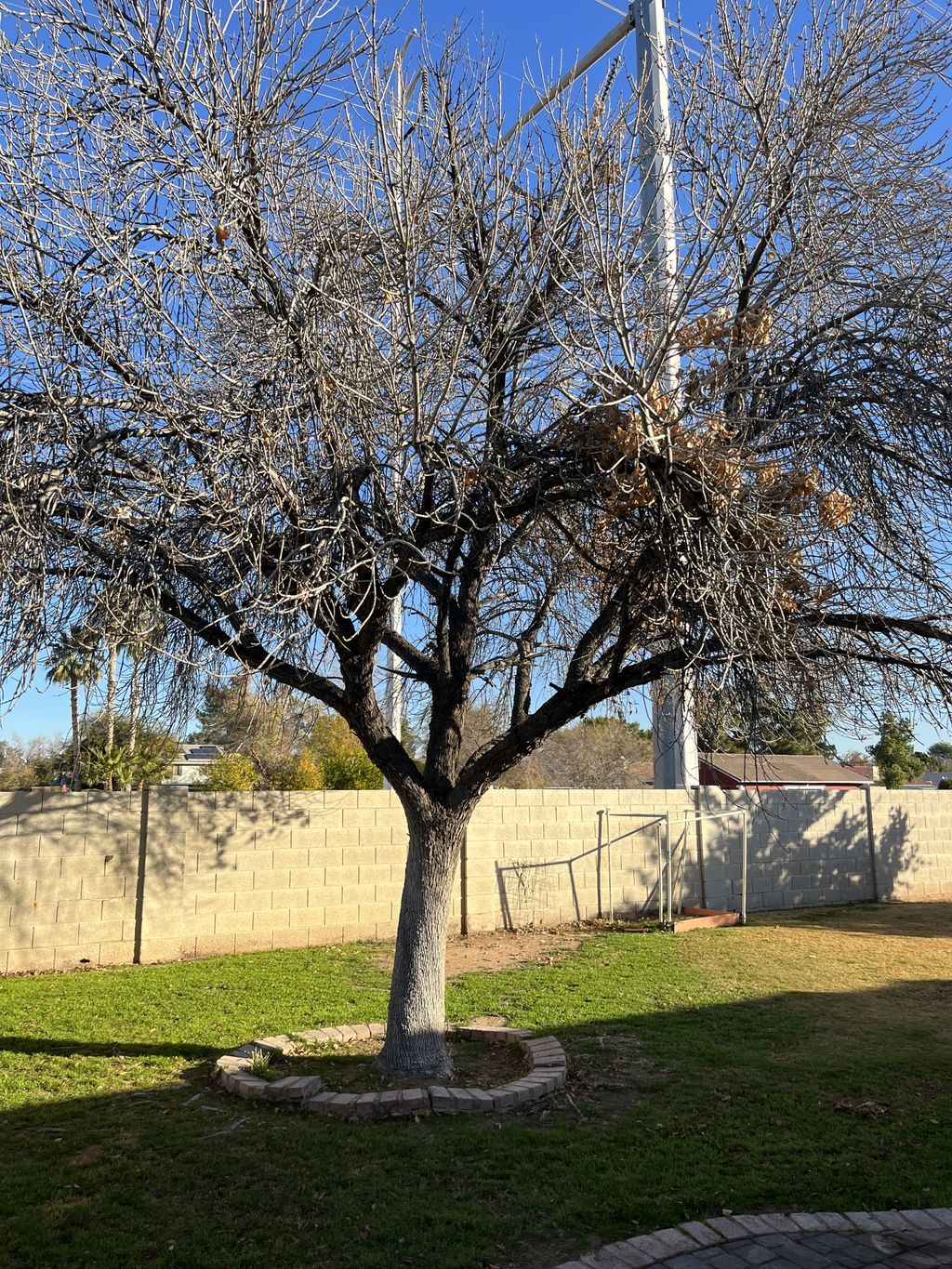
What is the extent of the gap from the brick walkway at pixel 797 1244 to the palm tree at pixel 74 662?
385cm

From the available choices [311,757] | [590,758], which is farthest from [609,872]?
[590,758]

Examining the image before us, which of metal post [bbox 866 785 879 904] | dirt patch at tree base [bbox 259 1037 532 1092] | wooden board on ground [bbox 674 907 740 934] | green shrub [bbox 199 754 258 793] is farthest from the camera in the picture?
green shrub [bbox 199 754 258 793]

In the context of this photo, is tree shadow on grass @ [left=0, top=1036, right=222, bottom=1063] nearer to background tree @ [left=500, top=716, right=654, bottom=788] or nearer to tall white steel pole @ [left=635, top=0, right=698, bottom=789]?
tall white steel pole @ [left=635, top=0, right=698, bottom=789]

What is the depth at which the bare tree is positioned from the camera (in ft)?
16.4

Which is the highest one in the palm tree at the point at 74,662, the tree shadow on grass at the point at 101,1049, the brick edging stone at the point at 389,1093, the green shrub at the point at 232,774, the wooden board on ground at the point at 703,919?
the palm tree at the point at 74,662

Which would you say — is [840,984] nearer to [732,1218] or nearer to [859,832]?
[732,1218]

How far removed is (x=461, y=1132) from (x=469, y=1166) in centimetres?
44

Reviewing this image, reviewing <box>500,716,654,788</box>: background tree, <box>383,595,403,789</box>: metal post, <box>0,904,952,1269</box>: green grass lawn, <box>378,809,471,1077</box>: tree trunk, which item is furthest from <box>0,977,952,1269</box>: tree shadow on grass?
<box>500,716,654,788</box>: background tree

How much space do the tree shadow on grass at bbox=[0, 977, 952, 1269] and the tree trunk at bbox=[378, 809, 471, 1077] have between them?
826 mm

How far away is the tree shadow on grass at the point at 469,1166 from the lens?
3.95 metres

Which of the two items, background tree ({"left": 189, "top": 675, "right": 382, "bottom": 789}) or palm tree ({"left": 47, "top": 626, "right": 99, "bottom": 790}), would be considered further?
background tree ({"left": 189, "top": 675, "right": 382, "bottom": 789})

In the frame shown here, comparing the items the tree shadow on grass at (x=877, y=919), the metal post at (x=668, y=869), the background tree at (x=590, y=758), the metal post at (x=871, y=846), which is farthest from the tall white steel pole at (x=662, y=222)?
the background tree at (x=590, y=758)

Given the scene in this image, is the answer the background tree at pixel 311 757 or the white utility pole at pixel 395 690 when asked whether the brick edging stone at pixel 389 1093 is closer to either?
the white utility pole at pixel 395 690

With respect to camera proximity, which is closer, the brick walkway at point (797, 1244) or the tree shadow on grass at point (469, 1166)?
the brick walkway at point (797, 1244)
